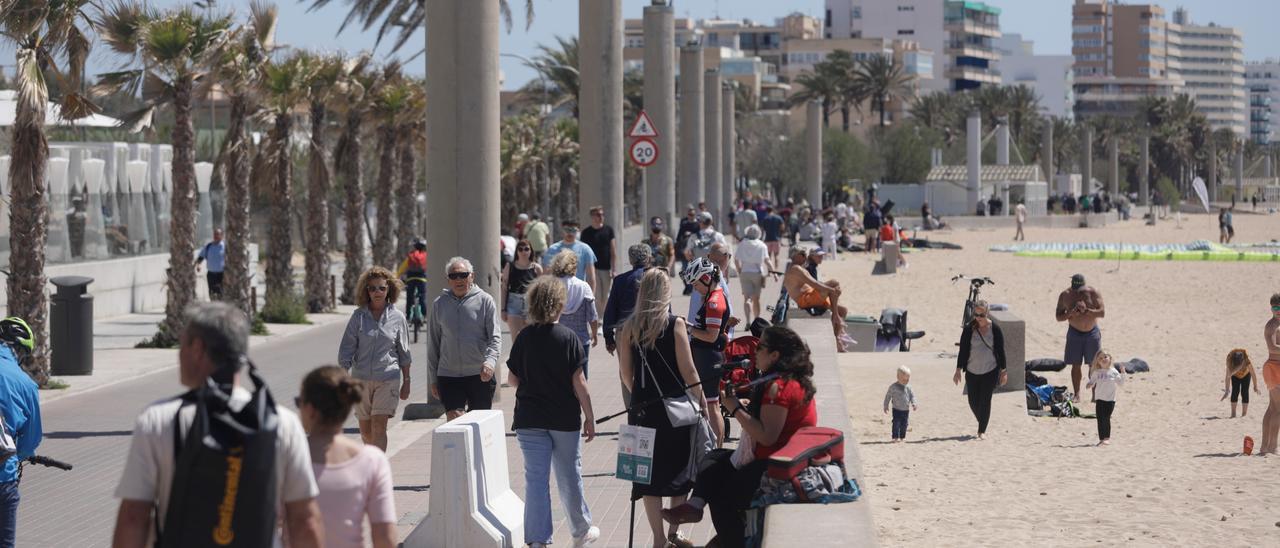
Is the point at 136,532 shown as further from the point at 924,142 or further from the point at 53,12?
the point at 924,142

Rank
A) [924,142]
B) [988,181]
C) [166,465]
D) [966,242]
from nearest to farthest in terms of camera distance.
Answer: [166,465] < [966,242] < [988,181] < [924,142]

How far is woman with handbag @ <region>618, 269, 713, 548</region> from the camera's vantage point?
8523 mm

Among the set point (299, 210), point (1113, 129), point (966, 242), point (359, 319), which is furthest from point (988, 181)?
point (359, 319)

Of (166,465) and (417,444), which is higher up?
(166,465)

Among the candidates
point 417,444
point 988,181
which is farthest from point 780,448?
point 988,181

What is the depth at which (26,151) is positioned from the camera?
18203mm

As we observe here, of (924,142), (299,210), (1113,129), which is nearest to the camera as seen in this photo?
(299,210)

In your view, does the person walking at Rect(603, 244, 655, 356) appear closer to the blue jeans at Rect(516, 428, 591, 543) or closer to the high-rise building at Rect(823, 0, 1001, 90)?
the blue jeans at Rect(516, 428, 591, 543)

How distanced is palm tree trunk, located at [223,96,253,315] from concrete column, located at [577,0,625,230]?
5.29 metres

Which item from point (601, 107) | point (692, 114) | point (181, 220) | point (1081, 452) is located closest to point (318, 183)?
point (181, 220)

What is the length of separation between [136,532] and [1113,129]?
155538mm

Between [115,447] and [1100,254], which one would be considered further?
[1100,254]

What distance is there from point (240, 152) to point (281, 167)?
278 centimetres

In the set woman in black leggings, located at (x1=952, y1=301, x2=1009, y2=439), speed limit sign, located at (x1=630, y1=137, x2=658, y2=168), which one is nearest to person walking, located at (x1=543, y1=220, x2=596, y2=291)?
woman in black leggings, located at (x1=952, y1=301, x2=1009, y2=439)
